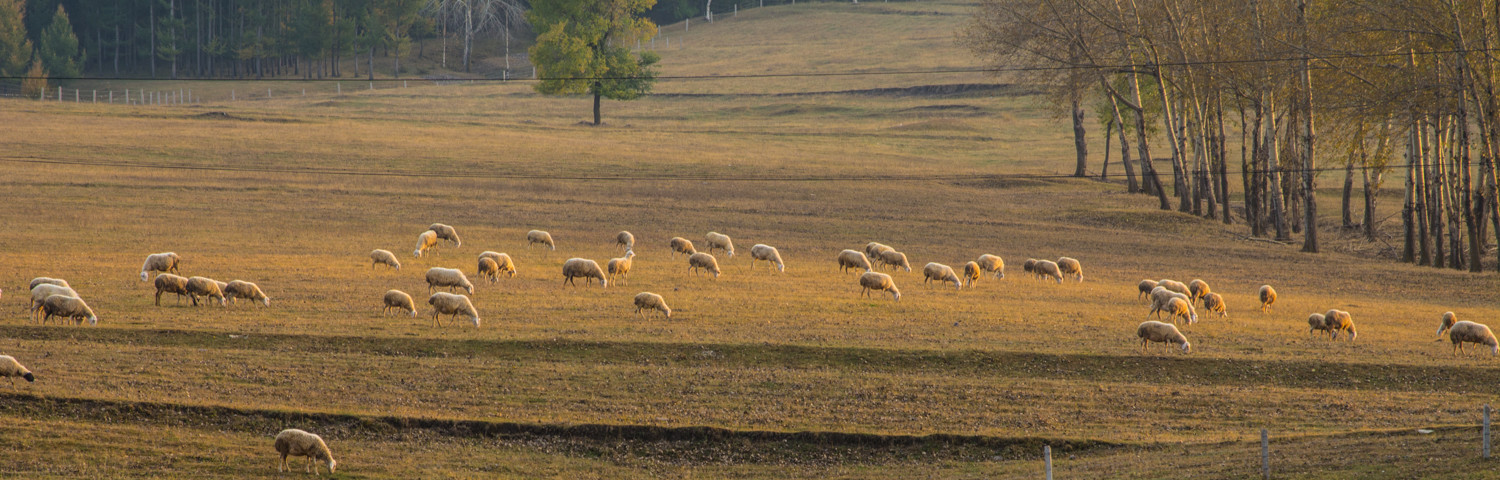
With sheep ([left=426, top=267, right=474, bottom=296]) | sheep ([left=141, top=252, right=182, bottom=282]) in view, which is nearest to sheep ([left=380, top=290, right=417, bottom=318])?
sheep ([left=426, top=267, right=474, bottom=296])

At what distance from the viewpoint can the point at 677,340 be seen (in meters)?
24.9

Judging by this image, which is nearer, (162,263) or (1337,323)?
(1337,323)

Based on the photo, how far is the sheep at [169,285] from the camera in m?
27.2

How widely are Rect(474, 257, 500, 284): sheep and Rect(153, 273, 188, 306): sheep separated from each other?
24.7ft

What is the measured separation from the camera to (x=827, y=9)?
16812cm

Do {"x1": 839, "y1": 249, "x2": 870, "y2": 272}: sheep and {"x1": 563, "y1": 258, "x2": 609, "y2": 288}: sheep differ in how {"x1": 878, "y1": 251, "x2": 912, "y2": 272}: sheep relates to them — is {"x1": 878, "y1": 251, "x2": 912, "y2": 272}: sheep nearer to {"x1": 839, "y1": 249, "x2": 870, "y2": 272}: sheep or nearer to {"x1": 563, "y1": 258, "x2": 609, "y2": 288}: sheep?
{"x1": 839, "y1": 249, "x2": 870, "y2": 272}: sheep

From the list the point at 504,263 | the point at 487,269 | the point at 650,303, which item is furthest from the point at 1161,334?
the point at 504,263

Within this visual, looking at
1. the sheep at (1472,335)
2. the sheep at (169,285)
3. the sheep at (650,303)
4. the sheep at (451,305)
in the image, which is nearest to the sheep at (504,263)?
the sheep at (650,303)

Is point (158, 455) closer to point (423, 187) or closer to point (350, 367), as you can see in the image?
point (350, 367)

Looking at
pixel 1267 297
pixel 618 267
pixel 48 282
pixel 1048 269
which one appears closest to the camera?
pixel 48 282

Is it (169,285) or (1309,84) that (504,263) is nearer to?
(169,285)

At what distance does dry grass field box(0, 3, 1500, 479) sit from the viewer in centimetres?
1814

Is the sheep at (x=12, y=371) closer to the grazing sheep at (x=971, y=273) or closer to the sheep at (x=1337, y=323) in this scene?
the grazing sheep at (x=971, y=273)

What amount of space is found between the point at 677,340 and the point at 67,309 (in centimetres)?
1203
